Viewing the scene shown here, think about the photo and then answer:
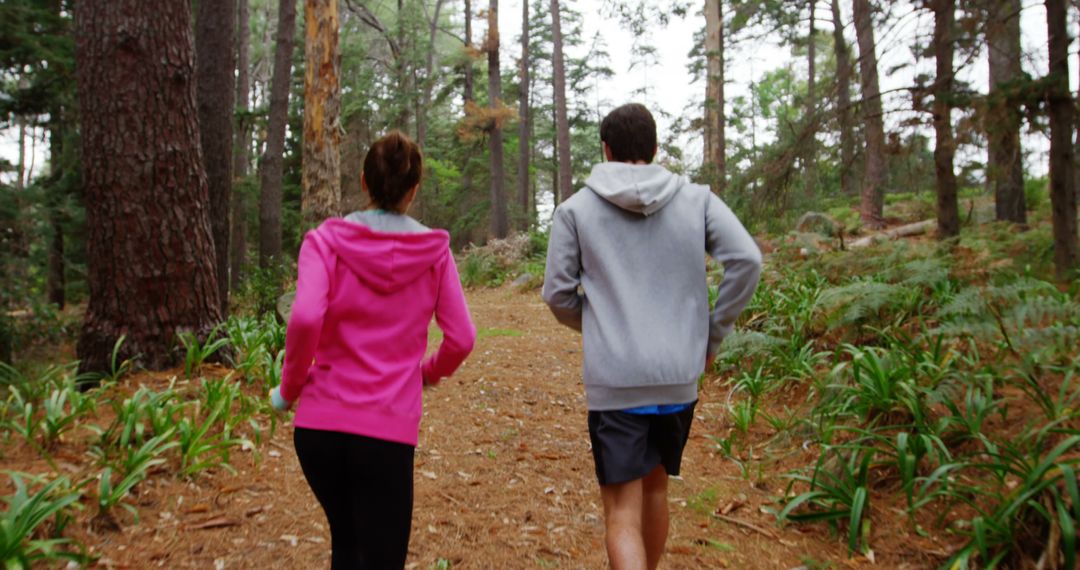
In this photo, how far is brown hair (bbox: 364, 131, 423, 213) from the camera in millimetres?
2342

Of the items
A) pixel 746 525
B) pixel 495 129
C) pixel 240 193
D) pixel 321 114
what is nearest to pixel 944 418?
pixel 746 525

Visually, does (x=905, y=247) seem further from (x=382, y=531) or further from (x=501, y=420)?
(x=382, y=531)

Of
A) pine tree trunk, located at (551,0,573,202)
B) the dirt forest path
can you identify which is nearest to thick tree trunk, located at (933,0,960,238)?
the dirt forest path

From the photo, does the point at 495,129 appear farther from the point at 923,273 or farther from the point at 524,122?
the point at 923,273

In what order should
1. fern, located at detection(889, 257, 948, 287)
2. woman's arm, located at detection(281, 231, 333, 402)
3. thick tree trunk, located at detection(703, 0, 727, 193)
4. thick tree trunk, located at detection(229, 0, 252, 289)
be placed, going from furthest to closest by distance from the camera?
thick tree trunk, located at detection(703, 0, 727, 193), thick tree trunk, located at detection(229, 0, 252, 289), fern, located at detection(889, 257, 948, 287), woman's arm, located at detection(281, 231, 333, 402)

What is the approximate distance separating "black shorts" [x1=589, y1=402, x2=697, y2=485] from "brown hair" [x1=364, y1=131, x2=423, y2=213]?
3.39ft

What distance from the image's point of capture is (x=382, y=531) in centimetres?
227

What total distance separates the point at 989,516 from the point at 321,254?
294 centimetres

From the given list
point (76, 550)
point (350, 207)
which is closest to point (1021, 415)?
point (76, 550)

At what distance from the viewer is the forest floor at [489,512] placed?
134 inches

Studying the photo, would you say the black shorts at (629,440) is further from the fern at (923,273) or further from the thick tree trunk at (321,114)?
the thick tree trunk at (321,114)

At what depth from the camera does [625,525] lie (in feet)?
7.97

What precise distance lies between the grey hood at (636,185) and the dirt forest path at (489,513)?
6.37 feet

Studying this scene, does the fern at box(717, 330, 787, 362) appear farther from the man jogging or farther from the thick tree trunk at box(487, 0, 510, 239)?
the thick tree trunk at box(487, 0, 510, 239)
